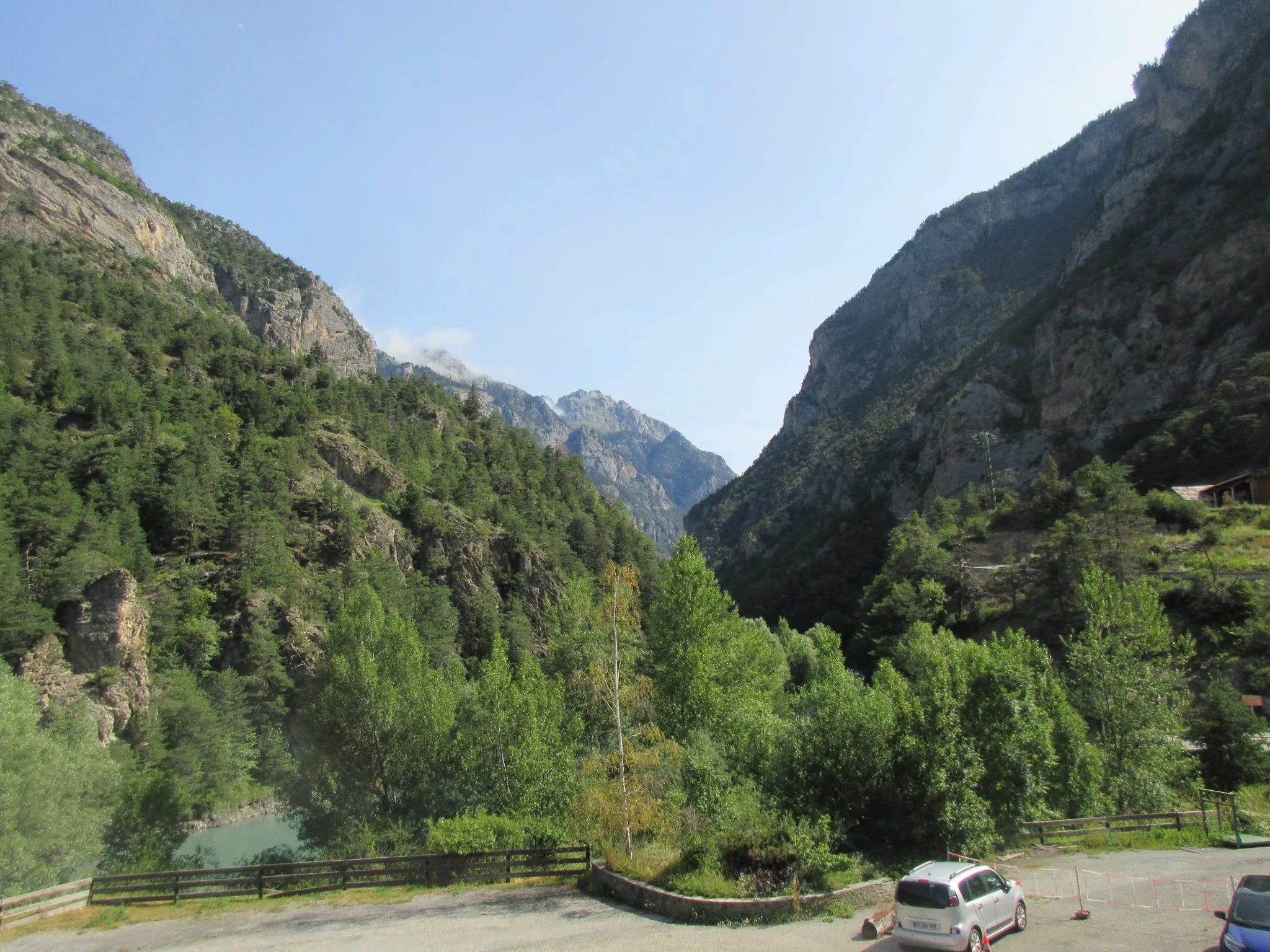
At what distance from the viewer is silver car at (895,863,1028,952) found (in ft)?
36.3

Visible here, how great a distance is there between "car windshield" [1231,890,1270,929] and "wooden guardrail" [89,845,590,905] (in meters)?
13.0

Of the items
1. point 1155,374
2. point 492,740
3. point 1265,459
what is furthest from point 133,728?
point 1155,374

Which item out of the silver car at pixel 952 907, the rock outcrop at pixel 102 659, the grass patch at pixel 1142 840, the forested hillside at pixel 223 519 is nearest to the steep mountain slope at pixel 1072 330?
the forested hillside at pixel 223 519

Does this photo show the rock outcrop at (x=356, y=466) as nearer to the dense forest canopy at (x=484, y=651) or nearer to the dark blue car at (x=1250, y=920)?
the dense forest canopy at (x=484, y=651)

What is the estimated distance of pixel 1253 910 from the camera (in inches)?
396

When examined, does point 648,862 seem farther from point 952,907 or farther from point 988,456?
point 988,456

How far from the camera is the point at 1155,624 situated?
3144 cm

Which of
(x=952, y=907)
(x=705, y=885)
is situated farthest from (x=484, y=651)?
(x=952, y=907)

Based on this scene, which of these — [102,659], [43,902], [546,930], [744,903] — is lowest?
[546,930]

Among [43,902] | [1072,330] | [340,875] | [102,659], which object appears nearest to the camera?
[43,902]

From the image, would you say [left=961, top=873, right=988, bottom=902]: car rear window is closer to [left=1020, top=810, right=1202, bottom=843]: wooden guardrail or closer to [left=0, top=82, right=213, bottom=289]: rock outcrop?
[left=1020, top=810, right=1202, bottom=843]: wooden guardrail

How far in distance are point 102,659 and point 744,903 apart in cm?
5139

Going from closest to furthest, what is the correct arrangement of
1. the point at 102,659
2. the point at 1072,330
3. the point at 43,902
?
the point at 43,902
the point at 102,659
the point at 1072,330

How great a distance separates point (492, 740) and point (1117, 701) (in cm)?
2594
